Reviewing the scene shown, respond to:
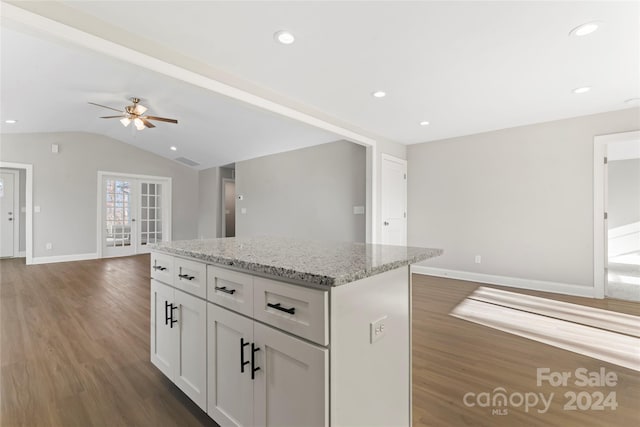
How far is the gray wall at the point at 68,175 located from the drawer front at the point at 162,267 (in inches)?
247

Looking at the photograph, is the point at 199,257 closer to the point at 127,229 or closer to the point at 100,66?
the point at 100,66

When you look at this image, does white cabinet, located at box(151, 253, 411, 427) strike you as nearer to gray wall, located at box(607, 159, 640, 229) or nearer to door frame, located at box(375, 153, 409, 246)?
door frame, located at box(375, 153, 409, 246)

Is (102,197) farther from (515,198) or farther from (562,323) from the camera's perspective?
(562,323)

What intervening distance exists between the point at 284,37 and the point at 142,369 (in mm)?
2602

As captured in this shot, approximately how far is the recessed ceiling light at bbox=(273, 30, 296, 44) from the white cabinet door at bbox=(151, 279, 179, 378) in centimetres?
192

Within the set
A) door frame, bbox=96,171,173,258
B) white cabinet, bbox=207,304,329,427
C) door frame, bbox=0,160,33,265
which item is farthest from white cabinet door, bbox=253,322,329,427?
door frame, bbox=96,171,173,258

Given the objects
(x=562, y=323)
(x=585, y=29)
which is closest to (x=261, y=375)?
(x=585, y=29)

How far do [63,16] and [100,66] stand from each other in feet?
6.13

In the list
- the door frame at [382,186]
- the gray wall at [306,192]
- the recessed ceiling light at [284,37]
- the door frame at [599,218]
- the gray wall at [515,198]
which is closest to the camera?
the recessed ceiling light at [284,37]

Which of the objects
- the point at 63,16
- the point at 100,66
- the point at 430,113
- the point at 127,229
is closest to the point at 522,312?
the point at 430,113

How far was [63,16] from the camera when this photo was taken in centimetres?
185

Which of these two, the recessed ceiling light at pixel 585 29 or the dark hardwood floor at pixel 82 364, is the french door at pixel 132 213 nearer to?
the dark hardwood floor at pixel 82 364

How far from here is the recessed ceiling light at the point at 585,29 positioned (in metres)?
1.99

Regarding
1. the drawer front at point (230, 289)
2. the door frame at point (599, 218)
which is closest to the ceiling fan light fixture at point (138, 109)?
the drawer front at point (230, 289)
